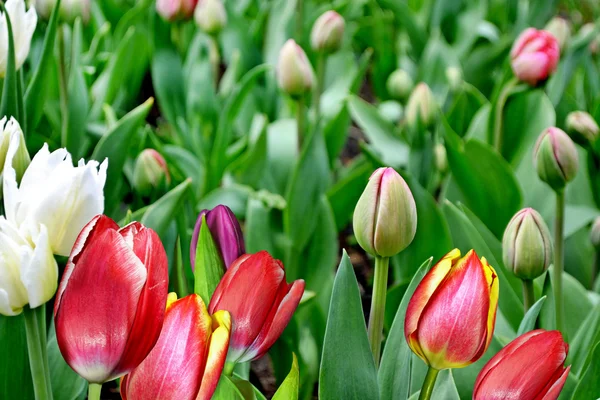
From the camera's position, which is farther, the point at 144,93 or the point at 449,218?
the point at 144,93

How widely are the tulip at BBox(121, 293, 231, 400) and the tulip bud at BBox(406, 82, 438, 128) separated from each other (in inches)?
31.5

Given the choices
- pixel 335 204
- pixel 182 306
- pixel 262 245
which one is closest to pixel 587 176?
pixel 335 204

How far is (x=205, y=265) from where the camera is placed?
1.94ft

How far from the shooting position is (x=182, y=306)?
472 mm

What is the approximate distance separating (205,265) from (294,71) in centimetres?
61

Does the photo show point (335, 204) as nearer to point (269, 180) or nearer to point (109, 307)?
point (269, 180)

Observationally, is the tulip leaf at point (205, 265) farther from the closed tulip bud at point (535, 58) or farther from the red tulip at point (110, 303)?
the closed tulip bud at point (535, 58)

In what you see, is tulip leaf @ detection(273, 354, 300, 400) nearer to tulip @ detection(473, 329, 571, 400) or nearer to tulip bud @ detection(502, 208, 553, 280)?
tulip @ detection(473, 329, 571, 400)

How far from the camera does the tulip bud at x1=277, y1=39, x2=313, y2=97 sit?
3.80 ft

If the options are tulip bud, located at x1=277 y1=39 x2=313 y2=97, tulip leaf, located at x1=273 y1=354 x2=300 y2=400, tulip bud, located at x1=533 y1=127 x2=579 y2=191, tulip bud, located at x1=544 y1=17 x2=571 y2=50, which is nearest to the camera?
tulip leaf, located at x1=273 y1=354 x2=300 y2=400

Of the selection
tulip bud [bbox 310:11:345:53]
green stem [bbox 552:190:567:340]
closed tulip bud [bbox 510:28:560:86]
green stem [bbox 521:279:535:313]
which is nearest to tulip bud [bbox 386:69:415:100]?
tulip bud [bbox 310:11:345:53]

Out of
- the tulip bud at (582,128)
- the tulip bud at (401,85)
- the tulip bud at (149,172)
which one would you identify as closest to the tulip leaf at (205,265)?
the tulip bud at (149,172)

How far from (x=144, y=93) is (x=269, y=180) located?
590 millimetres

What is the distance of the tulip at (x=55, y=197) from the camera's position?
1.74 feet
